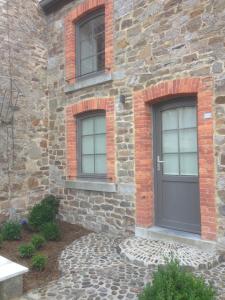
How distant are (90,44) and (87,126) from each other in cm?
188

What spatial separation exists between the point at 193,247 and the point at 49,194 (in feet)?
13.0

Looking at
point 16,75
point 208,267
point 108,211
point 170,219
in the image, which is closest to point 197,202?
point 170,219

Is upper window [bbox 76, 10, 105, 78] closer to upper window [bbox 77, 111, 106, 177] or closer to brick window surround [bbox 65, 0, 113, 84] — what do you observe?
brick window surround [bbox 65, 0, 113, 84]

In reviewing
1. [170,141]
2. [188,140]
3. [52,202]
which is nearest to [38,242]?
[52,202]

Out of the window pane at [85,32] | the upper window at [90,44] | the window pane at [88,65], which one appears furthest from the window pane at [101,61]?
the window pane at [85,32]

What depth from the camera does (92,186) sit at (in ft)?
20.5

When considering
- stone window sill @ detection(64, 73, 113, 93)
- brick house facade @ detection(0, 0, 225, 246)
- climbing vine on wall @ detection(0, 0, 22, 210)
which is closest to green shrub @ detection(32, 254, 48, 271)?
brick house facade @ detection(0, 0, 225, 246)

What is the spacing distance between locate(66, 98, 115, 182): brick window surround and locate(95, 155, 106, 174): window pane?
352 millimetres

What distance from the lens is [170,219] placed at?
5328 millimetres

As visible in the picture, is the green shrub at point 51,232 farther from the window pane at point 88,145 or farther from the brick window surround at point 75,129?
the window pane at point 88,145

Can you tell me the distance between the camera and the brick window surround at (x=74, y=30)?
607 cm

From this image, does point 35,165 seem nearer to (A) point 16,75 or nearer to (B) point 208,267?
(A) point 16,75

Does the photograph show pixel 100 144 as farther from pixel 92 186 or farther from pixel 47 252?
pixel 47 252

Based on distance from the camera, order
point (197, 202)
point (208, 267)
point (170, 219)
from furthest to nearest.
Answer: point (170, 219), point (197, 202), point (208, 267)
